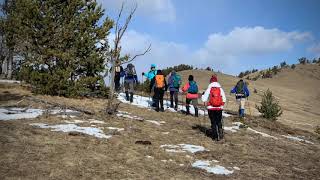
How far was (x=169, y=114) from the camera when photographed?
1795 centimetres

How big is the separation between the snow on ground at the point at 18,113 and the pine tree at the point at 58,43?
4.05 meters

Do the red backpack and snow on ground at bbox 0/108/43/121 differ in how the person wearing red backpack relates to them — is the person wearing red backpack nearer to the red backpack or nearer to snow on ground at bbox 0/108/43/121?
the red backpack

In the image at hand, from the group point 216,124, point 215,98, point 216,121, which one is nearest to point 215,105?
point 215,98

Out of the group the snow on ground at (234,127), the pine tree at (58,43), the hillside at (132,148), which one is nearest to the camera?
the hillside at (132,148)

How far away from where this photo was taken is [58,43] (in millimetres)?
18812

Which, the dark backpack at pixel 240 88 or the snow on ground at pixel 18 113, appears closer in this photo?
the snow on ground at pixel 18 113

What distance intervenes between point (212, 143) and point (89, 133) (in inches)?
158

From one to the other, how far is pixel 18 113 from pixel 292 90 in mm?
31664

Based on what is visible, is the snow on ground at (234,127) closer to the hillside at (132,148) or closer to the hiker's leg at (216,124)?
the hillside at (132,148)

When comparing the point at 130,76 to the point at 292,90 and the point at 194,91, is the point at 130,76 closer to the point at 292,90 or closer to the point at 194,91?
the point at 194,91

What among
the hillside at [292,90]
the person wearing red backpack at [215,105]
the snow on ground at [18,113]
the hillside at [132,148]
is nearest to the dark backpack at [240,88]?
the hillside at [132,148]

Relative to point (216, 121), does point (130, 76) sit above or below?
above

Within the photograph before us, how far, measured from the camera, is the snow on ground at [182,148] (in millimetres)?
10984

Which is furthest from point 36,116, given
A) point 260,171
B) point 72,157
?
point 260,171
